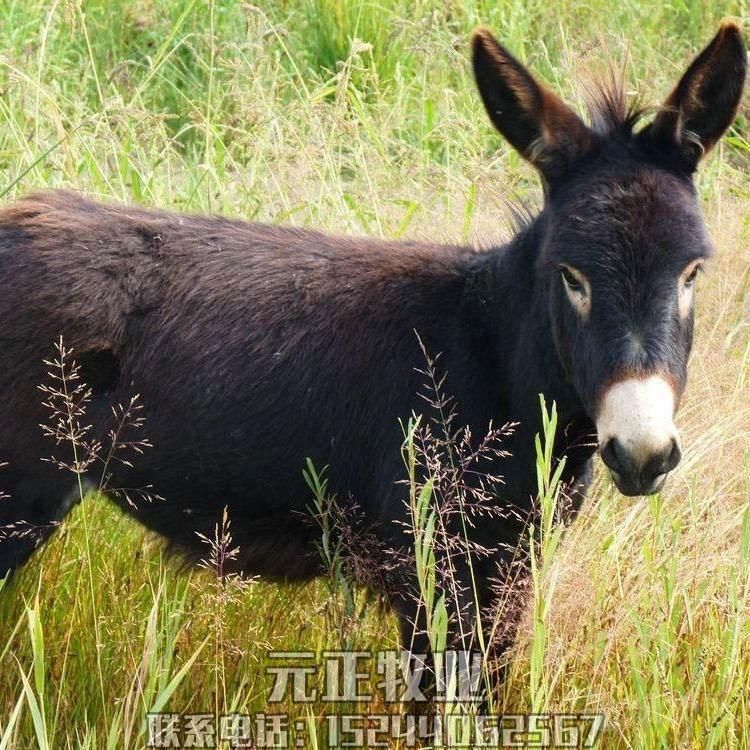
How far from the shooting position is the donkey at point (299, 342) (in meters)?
3.05

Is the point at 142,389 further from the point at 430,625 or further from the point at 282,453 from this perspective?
the point at 430,625

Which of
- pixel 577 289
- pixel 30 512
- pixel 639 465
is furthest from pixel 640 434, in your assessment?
pixel 30 512

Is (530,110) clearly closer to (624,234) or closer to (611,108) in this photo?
(611,108)

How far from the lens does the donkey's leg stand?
10.8 ft

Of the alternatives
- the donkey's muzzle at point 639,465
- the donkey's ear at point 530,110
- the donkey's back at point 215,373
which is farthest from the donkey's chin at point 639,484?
the donkey's ear at point 530,110

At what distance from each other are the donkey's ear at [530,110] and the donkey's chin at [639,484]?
86 cm

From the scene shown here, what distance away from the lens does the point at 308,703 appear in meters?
3.09

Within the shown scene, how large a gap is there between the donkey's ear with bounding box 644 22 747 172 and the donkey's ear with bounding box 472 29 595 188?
0.66 ft

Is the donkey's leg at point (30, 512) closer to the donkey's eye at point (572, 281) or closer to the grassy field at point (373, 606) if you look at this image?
the grassy field at point (373, 606)

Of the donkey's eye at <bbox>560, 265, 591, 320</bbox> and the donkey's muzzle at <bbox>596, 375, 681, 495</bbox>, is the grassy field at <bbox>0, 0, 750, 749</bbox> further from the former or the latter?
the donkey's eye at <bbox>560, 265, 591, 320</bbox>

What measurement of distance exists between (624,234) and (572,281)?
A: 178 millimetres

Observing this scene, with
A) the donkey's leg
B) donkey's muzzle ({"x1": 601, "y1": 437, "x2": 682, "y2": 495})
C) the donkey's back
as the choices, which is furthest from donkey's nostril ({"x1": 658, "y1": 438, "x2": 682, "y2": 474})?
the donkey's leg

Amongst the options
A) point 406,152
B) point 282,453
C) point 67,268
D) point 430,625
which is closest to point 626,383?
point 430,625

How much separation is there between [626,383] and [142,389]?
4.49 feet
